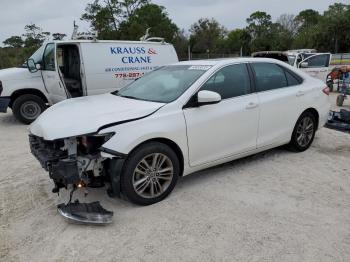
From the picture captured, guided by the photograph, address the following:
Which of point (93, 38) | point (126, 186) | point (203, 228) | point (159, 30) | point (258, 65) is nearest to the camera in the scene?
point (203, 228)

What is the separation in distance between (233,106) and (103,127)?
184 cm

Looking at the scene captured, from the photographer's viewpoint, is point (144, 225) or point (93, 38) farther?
point (93, 38)

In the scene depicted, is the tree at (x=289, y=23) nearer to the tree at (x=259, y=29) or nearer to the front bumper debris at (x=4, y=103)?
the tree at (x=259, y=29)

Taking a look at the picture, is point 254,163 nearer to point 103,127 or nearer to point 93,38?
point 103,127

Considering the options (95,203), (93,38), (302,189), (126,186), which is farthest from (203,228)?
(93,38)

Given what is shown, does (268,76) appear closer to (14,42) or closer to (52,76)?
(52,76)

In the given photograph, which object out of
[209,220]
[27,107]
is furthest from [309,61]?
[209,220]

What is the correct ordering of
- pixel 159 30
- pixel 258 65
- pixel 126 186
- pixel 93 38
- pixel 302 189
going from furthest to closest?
1. pixel 159 30
2. pixel 93 38
3. pixel 258 65
4. pixel 302 189
5. pixel 126 186

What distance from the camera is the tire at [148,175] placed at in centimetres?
398

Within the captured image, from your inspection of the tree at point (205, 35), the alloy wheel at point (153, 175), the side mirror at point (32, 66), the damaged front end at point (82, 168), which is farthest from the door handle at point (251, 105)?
the tree at point (205, 35)

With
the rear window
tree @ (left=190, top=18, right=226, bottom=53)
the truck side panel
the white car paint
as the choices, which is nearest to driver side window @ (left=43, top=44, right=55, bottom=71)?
the truck side panel

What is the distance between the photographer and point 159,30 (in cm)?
3794

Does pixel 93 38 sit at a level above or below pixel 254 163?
above

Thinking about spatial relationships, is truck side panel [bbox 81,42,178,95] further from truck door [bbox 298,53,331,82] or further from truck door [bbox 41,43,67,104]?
truck door [bbox 298,53,331,82]
